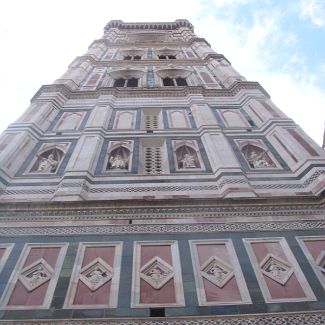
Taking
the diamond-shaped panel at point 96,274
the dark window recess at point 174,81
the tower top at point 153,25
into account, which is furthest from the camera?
the tower top at point 153,25

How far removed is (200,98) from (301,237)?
6224 millimetres

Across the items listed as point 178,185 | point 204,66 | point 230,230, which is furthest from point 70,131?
point 204,66

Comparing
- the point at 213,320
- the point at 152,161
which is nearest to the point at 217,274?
the point at 213,320

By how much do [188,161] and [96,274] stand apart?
3.40 meters

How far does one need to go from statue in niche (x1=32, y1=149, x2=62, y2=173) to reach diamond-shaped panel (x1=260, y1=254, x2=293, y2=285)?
156 inches

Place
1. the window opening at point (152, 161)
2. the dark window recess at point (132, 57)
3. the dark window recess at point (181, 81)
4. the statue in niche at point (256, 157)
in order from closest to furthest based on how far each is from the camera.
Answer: the window opening at point (152, 161) → the statue in niche at point (256, 157) → the dark window recess at point (181, 81) → the dark window recess at point (132, 57)

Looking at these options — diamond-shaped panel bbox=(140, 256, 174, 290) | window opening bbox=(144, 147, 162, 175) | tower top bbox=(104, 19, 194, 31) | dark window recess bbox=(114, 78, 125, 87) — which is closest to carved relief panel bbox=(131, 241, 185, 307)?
diamond-shaped panel bbox=(140, 256, 174, 290)

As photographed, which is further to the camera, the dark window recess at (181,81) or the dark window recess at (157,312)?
the dark window recess at (181,81)

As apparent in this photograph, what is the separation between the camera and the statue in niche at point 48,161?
24.2 ft

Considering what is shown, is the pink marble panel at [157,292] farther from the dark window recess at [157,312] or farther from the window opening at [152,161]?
the window opening at [152,161]

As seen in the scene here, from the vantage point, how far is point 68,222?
18.2 feet

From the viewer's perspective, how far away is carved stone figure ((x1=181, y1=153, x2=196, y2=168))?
7.41m

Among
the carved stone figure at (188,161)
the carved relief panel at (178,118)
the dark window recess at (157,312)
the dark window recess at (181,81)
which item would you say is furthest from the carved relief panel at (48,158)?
the dark window recess at (181,81)

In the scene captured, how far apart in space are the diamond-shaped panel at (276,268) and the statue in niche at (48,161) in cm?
397
